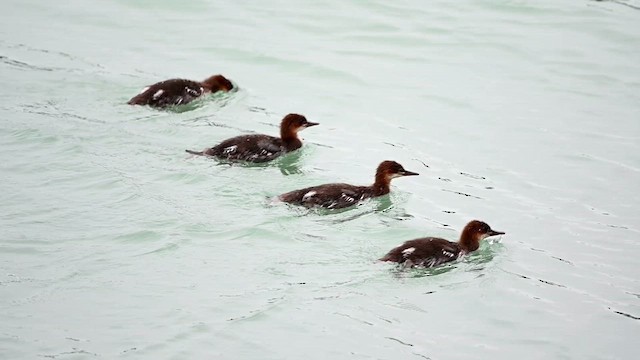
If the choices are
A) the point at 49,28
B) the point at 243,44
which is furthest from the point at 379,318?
the point at 49,28

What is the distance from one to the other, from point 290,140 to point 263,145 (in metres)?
0.45

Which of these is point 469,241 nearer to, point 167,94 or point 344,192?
point 344,192

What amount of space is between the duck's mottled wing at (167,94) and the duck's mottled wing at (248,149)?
4.06 ft

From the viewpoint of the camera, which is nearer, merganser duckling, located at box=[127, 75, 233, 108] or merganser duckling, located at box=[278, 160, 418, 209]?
merganser duckling, located at box=[278, 160, 418, 209]

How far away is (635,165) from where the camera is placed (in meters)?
10.6

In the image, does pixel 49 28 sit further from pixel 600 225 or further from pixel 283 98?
pixel 600 225

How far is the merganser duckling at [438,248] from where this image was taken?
8.35 metres

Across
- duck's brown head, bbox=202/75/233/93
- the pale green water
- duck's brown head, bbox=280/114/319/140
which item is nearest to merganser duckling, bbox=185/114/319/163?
duck's brown head, bbox=280/114/319/140

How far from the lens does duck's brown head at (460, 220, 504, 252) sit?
8838 millimetres

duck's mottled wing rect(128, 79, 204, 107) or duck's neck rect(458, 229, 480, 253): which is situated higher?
duck's mottled wing rect(128, 79, 204, 107)

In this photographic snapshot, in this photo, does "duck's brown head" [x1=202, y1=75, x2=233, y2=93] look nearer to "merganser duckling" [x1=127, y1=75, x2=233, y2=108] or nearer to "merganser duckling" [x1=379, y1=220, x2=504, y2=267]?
"merganser duckling" [x1=127, y1=75, x2=233, y2=108]

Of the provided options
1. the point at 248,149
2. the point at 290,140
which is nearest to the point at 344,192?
the point at 248,149

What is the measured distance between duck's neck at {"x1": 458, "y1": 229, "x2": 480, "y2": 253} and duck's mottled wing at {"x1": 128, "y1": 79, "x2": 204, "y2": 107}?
12.5 ft

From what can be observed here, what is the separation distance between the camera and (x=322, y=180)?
10289 millimetres
